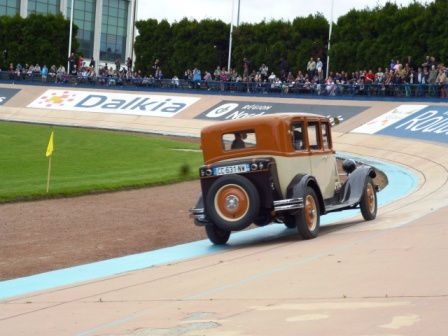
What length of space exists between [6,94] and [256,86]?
61.8 ft

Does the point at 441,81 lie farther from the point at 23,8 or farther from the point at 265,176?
the point at 23,8

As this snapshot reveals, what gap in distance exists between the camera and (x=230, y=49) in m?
64.9

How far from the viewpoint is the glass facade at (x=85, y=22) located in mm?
106188

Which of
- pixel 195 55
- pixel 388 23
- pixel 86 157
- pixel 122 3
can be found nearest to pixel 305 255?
pixel 86 157

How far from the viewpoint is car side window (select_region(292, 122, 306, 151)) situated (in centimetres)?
1646

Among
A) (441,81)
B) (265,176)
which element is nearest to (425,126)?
(441,81)

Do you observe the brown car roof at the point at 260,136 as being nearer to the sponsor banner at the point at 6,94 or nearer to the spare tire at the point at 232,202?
the spare tire at the point at 232,202

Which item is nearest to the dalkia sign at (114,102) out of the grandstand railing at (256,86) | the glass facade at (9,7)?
the grandstand railing at (256,86)

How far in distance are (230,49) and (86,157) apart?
1336 inches

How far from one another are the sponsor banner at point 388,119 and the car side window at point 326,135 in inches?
853

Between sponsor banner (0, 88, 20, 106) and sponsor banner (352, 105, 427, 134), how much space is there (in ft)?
91.8

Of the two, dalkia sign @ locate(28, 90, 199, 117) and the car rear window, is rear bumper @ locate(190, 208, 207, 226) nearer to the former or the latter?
the car rear window

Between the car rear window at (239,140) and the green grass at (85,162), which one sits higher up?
the car rear window at (239,140)

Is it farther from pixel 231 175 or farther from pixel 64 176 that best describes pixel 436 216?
pixel 64 176
